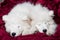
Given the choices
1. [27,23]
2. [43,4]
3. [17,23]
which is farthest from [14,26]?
[43,4]

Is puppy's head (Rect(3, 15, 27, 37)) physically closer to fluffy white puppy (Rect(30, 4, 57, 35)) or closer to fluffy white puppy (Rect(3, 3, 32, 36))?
fluffy white puppy (Rect(3, 3, 32, 36))

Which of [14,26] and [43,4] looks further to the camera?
[43,4]

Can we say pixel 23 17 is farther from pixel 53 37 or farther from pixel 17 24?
pixel 53 37

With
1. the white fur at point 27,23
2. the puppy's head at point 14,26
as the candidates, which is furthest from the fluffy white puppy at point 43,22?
the puppy's head at point 14,26

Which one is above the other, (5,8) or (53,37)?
(5,8)

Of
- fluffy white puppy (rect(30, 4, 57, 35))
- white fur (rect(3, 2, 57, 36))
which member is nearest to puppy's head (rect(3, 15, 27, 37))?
white fur (rect(3, 2, 57, 36))

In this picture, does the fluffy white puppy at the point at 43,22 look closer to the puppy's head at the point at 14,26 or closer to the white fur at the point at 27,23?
the white fur at the point at 27,23

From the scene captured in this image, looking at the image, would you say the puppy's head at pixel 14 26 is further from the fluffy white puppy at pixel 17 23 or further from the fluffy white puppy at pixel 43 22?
the fluffy white puppy at pixel 43 22

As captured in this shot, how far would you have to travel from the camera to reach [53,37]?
1.79 meters

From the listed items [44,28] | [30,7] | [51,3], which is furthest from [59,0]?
[44,28]

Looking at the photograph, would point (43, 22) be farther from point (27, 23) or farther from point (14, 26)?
point (14, 26)

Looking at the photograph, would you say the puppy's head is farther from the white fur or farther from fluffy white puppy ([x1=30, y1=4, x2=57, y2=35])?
fluffy white puppy ([x1=30, y1=4, x2=57, y2=35])

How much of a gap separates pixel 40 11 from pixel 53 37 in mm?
317

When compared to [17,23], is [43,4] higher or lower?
higher
